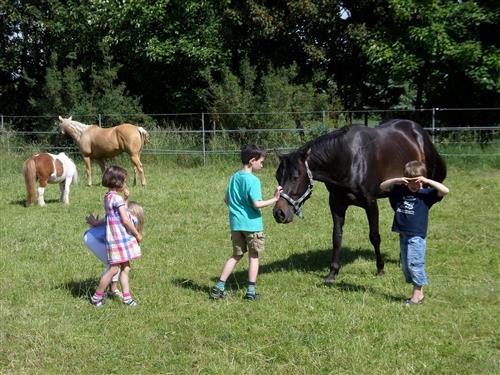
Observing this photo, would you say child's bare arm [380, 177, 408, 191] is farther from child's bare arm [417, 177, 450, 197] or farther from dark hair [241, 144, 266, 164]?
dark hair [241, 144, 266, 164]

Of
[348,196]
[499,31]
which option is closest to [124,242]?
[348,196]

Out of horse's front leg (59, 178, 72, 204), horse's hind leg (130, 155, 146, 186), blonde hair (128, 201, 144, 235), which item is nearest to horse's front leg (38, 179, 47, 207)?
horse's front leg (59, 178, 72, 204)

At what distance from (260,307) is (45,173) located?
23.5ft

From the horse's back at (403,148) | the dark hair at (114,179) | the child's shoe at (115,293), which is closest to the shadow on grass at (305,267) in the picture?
the child's shoe at (115,293)

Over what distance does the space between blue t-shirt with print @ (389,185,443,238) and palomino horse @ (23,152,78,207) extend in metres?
7.84

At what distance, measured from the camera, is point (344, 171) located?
6449mm

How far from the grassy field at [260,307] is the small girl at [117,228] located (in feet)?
1.51

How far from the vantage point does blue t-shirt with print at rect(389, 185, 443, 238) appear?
5.34m

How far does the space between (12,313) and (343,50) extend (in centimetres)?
1568

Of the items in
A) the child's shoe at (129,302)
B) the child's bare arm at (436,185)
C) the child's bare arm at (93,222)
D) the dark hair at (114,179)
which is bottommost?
the child's shoe at (129,302)

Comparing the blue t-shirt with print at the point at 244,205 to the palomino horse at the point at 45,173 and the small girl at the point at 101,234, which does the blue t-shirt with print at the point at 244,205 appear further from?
the palomino horse at the point at 45,173

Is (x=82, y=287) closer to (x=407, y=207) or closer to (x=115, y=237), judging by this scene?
(x=115, y=237)

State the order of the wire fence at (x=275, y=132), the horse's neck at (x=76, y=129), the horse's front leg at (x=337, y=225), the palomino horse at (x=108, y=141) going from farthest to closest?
1. the wire fence at (x=275, y=132)
2. the horse's neck at (x=76, y=129)
3. the palomino horse at (x=108, y=141)
4. the horse's front leg at (x=337, y=225)

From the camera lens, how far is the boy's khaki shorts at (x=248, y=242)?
5516mm
